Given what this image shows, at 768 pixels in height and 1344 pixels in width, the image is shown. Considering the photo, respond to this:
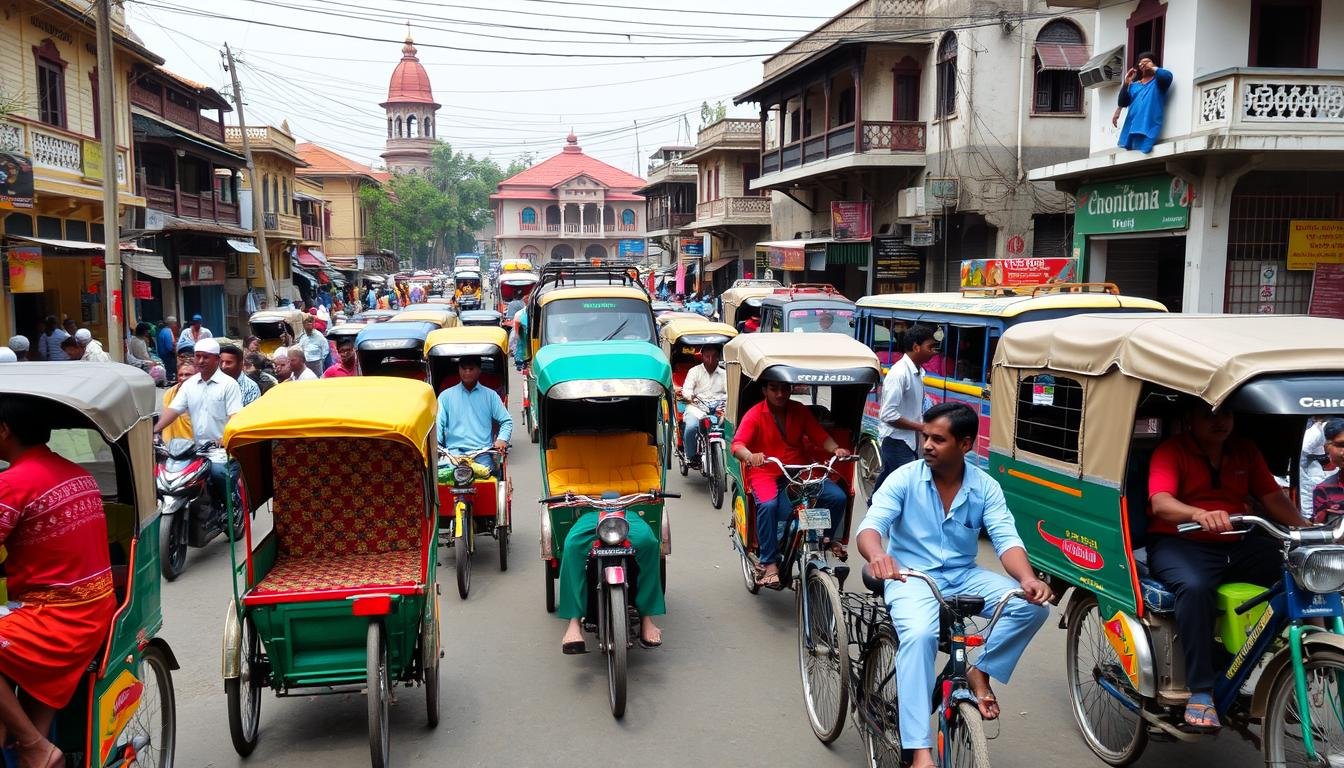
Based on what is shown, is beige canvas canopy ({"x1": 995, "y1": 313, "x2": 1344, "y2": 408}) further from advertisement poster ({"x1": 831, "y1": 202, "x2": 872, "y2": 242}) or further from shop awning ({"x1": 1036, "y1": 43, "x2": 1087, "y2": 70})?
advertisement poster ({"x1": 831, "y1": 202, "x2": 872, "y2": 242})

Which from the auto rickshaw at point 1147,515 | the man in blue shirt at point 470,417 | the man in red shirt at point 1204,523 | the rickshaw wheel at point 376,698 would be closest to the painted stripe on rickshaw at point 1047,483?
the auto rickshaw at point 1147,515

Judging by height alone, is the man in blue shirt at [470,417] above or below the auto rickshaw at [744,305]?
below

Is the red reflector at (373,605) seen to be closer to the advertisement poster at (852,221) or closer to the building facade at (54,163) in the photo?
the building facade at (54,163)

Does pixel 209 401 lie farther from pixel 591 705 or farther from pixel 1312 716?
pixel 1312 716

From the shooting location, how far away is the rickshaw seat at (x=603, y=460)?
7977mm

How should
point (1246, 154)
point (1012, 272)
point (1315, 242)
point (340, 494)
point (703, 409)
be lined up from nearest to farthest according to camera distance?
point (340, 494), point (703, 409), point (1012, 272), point (1246, 154), point (1315, 242)

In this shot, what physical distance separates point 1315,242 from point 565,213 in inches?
3186

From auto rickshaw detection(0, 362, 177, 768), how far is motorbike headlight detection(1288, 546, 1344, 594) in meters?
4.51

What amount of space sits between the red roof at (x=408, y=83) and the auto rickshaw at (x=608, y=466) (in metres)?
99.3

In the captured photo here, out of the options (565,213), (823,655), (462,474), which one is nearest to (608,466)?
A: (462,474)

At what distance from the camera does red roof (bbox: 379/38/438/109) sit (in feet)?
330

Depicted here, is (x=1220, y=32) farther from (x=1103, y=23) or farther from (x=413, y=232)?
(x=413, y=232)

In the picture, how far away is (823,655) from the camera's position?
5.31 m

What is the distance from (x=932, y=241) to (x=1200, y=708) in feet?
66.4
